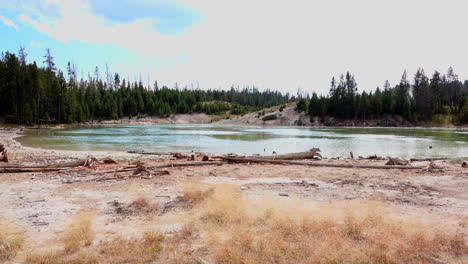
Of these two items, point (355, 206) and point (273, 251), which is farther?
point (355, 206)

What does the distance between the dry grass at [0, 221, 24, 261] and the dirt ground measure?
215 mm

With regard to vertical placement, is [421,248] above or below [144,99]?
below

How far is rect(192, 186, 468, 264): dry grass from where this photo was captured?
6066 millimetres

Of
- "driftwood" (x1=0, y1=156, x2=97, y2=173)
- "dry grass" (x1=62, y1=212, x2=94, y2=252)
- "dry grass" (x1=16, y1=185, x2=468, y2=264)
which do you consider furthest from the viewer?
"driftwood" (x1=0, y1=156, x2=97, y2=173)

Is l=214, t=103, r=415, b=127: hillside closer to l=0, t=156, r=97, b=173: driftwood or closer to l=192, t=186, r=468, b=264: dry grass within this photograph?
l=0, t=156, r=97, b=173: driftwood

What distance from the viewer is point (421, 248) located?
6355 mm

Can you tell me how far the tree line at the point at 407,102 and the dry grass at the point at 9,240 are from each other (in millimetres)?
127966

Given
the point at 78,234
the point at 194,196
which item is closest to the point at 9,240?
the point at 78,234

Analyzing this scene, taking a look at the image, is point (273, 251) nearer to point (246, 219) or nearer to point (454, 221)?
point (246, 219)

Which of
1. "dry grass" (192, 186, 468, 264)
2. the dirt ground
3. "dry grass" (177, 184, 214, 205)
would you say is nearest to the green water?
the dirt ground

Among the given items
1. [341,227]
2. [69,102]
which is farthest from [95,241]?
[69,102]

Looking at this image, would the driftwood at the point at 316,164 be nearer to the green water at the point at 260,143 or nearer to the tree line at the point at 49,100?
the green water at the point at 260,143

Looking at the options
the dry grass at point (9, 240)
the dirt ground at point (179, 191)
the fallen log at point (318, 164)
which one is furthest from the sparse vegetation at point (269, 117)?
the dry grass at point (9, 240)

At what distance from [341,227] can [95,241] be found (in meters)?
5.80
